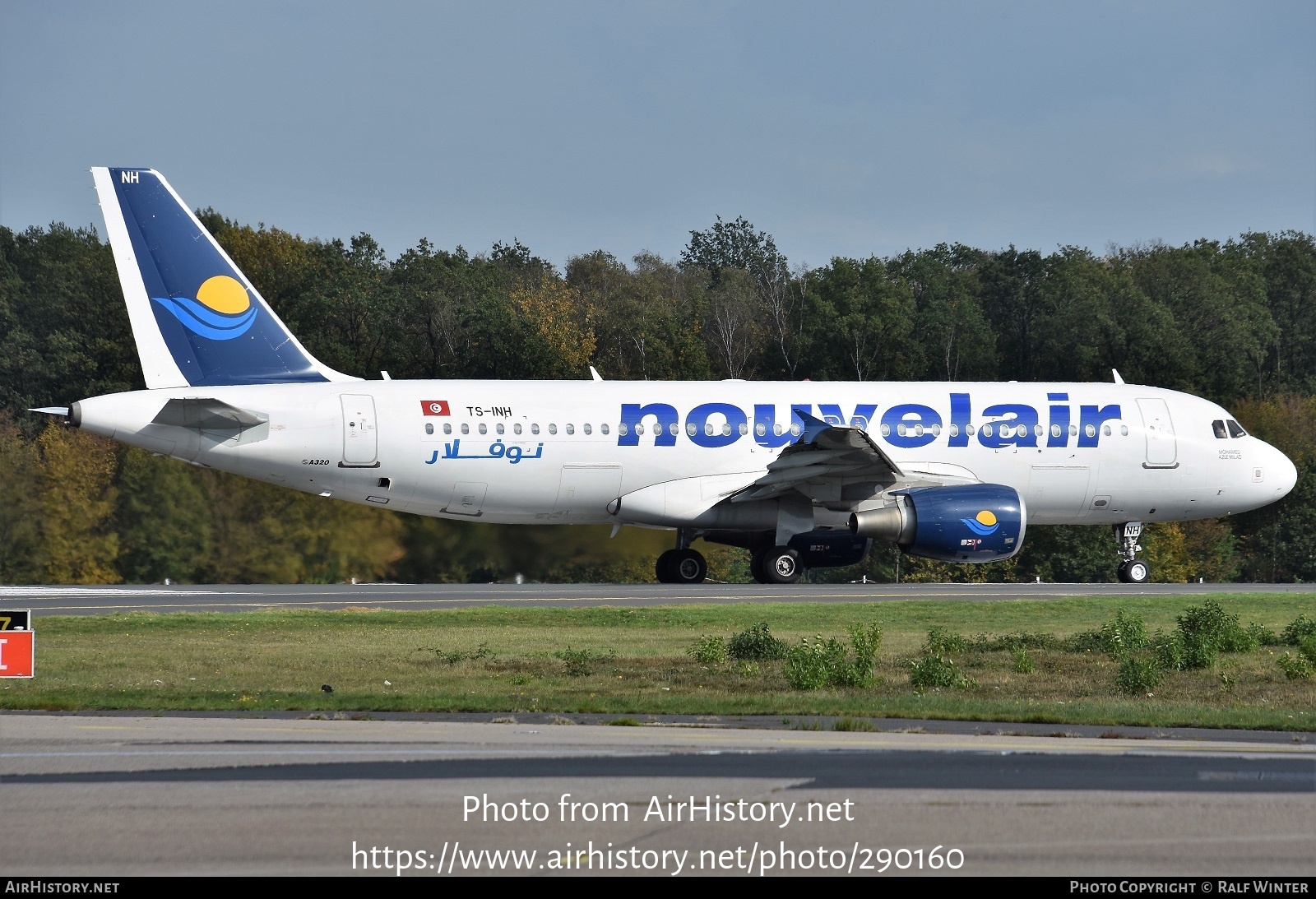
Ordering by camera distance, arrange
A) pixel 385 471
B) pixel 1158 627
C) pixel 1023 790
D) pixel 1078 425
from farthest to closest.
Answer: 1. pixel 1078 425
2. pixel 385 471
3. pixel 1158 627
4. pixel 1023 790

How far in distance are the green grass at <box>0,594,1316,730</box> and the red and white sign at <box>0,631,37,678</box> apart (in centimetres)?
37

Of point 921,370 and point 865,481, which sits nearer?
point 865,481

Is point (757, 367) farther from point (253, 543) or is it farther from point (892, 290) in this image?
point (253, 543)

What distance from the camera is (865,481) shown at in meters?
31.2

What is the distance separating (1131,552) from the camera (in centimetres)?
3472

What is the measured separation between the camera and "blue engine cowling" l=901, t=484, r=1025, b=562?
96.9ft

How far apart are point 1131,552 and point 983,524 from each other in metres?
6.82

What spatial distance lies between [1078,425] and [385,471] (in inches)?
575

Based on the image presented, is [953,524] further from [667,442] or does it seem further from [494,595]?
[494,595]

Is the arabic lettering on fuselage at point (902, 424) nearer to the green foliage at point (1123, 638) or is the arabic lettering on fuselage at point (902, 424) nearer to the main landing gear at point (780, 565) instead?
the main landing gear at point (780, 565)

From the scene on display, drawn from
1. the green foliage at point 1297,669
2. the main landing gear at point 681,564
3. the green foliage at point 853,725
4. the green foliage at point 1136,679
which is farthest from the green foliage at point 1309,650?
the main landing gear at point 681,564

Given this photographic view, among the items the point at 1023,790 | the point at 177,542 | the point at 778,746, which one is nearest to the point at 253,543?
the point at 177,542

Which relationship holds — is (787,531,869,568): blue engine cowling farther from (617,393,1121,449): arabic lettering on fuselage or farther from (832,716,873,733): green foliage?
(832,716,873,733): green foliage

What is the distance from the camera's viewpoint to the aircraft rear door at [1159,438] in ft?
109
